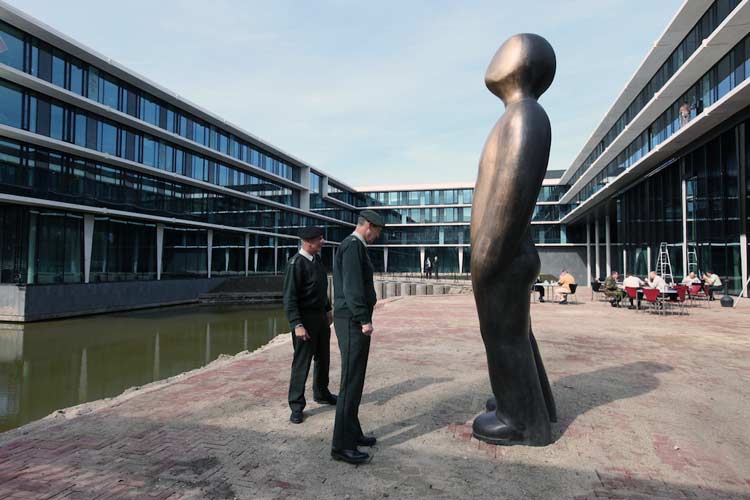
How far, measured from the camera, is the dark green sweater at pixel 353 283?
3.26 meters

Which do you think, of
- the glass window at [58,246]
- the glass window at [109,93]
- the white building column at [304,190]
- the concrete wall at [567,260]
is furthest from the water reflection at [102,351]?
the concrete wall at [567,260]

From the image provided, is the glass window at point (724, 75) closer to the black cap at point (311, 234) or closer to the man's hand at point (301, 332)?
the black cap at point (311, 234)

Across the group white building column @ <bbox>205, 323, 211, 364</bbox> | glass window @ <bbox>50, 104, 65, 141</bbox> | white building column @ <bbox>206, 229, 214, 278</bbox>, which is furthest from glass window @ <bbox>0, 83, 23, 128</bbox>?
white building column @ <bbox>206, 229, 214, 278</bbox>

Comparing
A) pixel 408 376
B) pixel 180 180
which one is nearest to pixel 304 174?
pixel 180 180

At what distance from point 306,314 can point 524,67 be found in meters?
2.91

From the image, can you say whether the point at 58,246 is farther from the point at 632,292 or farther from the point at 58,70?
the point at 632,292

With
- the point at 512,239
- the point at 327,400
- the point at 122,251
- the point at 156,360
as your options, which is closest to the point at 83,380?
the point at 156,360

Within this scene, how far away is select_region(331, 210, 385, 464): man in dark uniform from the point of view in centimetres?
323

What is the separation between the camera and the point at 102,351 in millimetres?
12383

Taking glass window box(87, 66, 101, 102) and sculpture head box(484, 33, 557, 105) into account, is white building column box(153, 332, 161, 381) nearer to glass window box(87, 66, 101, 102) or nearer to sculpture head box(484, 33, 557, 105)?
sculpture head box(484, 33, 557, 105)

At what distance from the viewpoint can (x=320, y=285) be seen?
171 inches

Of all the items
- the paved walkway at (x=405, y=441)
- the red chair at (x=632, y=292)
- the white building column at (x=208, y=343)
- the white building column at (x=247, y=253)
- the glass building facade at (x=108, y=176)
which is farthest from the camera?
the white building column at (x=247, y=253)

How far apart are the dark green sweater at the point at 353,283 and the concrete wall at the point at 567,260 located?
162ft

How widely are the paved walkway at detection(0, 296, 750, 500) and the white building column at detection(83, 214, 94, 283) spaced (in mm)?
20484
